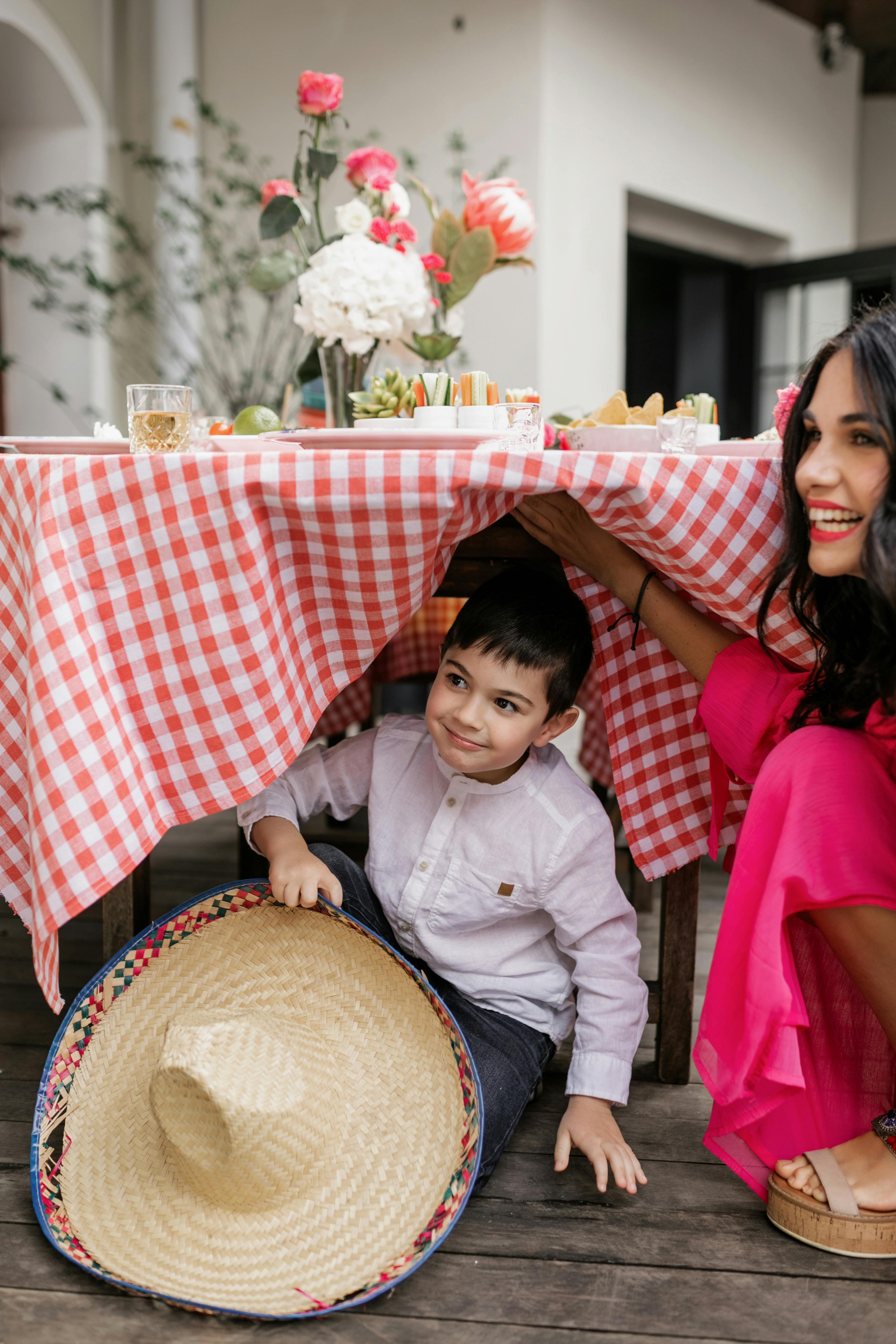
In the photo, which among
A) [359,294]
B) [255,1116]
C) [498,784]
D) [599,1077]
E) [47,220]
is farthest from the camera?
[47,220]

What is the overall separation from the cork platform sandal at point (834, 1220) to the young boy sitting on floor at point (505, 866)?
7.5 inches

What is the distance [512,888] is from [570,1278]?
393 mm

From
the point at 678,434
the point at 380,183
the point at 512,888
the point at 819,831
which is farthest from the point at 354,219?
the point at 819,831

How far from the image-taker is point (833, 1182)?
104 centimetres

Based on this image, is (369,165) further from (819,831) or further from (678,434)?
(819,831)

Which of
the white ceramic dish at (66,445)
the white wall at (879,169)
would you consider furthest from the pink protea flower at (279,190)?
the white wall at (879,169)

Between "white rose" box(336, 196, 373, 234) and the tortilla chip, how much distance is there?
574 mm

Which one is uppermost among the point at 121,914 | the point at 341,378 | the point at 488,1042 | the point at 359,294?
the point at 359,294

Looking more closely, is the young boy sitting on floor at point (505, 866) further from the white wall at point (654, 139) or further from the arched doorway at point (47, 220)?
the arched doorway at point (47, 220)

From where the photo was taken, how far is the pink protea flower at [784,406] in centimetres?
111

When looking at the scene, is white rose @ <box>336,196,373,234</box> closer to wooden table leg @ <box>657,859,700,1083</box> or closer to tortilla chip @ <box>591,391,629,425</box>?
tortilla chip @ <box>591,391,629,425</box>

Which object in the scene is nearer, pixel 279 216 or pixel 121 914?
pixel 121 914

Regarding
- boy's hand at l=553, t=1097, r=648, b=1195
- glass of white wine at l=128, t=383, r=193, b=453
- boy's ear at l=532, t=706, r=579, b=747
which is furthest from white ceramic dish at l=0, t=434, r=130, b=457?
boy's hand at l=553, t=1097, r=648, b=1195

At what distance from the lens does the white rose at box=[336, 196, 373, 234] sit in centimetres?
163
